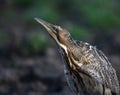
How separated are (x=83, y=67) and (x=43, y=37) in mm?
6985

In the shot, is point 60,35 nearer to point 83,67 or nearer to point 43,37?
point 83,67

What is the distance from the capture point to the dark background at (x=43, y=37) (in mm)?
13672

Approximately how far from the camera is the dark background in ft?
44.9

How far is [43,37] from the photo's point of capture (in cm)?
1664

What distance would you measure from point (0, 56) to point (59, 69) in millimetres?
1738

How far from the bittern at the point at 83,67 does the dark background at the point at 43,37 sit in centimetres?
313

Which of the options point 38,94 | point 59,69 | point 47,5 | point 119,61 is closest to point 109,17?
point 47,5

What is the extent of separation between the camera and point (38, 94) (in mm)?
12938

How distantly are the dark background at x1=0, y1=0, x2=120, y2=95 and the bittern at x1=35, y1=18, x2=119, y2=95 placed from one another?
10.3 feet

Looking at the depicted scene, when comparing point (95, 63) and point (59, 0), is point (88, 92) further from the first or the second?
point (59, 0)

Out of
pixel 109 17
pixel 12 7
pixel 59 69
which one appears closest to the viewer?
pixel 59 69

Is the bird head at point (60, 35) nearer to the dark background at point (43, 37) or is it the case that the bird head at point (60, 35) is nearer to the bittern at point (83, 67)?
the bittern at point (83, 67)

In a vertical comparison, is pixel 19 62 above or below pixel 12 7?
below

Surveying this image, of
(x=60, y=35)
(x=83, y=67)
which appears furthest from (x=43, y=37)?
(x=60, y=35)
